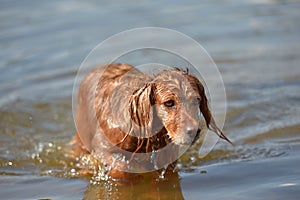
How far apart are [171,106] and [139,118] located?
35 cm

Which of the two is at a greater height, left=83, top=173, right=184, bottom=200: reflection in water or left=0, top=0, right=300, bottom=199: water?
left=0, top=0, right=300, bottom=199: water

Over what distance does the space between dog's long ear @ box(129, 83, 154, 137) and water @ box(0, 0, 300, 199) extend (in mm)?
921

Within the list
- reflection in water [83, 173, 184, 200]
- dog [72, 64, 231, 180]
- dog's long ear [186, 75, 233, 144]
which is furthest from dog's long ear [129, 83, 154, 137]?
reflection in water [83, 173, 184, 200]

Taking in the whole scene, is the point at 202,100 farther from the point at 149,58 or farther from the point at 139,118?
the point at 149,58

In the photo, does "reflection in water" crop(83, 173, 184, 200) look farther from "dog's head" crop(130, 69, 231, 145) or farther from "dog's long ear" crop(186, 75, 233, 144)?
"dog's head" crop(130, 69, 231, 145)

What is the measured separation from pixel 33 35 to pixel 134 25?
1.85 m

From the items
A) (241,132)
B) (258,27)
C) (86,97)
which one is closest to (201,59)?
(258,27)

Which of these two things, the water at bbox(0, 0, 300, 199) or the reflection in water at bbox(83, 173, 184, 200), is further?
the water at bbox(0, 0, 300, 199)

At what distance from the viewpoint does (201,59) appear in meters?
10.5

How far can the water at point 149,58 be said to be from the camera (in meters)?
6.49

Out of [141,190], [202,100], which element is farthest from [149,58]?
[202,100]

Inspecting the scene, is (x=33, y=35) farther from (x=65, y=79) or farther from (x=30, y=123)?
(x=30, y=123)

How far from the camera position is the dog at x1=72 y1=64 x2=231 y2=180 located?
5535 mm

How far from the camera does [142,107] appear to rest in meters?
5.65
